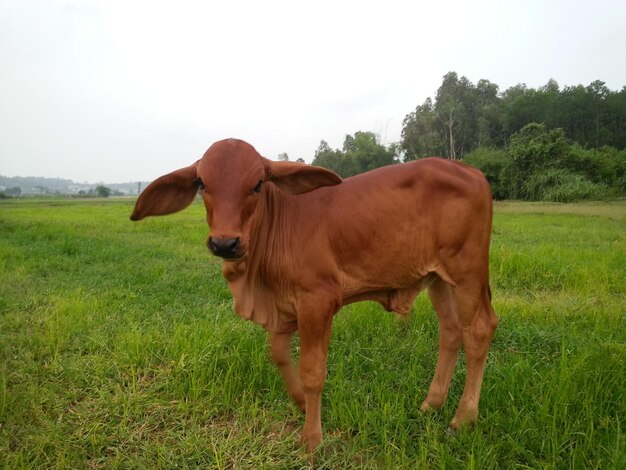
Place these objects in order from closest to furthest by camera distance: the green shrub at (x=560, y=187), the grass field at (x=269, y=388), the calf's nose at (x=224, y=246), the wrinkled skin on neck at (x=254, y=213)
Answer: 1. the calf's nose at (x=224, y=246)
2. the wrinkled skin on neck at (x=254, y=213)
3. the grass field at (x=269, y=388)
4. the green shrub at (x=560, y=187)

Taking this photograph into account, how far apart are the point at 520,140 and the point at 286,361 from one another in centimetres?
2820

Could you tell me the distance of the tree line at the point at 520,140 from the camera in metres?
21.1

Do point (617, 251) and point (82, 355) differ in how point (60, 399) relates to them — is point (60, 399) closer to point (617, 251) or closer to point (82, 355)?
point (82, 355)

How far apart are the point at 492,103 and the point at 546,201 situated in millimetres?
22700

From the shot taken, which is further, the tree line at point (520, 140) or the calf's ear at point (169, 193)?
the tree line at point (520, 140)

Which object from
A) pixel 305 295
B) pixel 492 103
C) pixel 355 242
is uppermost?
pixel 492 103

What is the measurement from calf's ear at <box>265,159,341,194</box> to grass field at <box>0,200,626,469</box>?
1.37 meters

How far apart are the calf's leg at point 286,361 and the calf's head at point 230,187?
2.50 ft

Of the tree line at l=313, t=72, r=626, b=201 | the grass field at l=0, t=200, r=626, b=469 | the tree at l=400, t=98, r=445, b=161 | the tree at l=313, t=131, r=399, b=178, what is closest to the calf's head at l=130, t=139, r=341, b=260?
the grass field at l=0, t=200, r=626, b=469

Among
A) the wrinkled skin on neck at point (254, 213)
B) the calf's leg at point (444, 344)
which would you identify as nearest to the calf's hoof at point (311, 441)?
the wrinkled skin on neck at point (254, 213)

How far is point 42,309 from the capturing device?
4.49 meters

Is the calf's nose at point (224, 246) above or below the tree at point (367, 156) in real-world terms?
below

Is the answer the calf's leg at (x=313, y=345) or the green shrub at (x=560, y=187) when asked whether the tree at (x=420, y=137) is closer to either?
the green shrub at (x=560, y=187)

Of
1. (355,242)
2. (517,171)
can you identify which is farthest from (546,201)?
(355,242)
